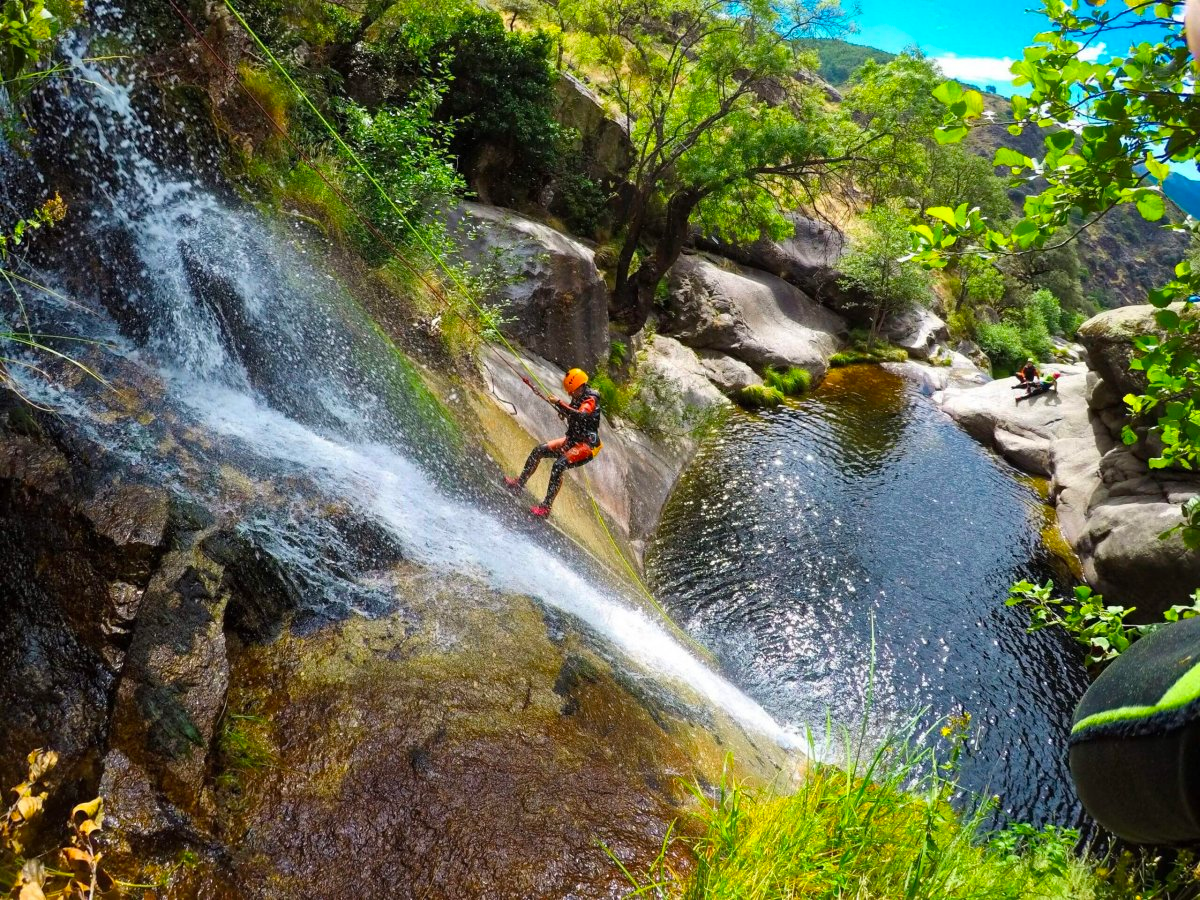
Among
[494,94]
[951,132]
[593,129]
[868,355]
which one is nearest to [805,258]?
[868,355]

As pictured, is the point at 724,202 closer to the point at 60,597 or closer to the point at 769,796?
the point at 769,796

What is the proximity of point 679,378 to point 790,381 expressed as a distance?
232 inches

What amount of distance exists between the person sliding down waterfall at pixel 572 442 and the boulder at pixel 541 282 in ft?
14.5

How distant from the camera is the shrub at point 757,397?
1944 cm

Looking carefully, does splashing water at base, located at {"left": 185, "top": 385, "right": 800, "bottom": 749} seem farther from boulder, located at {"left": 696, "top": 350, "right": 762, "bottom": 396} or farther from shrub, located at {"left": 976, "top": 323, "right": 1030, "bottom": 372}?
shrub, located at {"left": 976, "top": 323, "right": 1030, "bottom": 372}

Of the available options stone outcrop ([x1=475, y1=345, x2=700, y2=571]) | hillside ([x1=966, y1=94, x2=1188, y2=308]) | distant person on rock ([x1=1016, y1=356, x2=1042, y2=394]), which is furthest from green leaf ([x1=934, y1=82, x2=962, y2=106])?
hillside ([x1=966, y1=94, x2=1188, y2=308])

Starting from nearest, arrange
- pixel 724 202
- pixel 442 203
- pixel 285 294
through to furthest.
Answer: pixel 285 294 → pixel 442 203 → pixel 724 202

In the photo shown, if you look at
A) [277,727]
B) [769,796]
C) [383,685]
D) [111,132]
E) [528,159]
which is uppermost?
[528,159]

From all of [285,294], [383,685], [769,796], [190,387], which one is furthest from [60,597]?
[285,294]

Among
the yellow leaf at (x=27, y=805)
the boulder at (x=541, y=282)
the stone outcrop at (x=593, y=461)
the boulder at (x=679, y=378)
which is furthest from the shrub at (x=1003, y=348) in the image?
the yellow leaf at (x=27, y=805)

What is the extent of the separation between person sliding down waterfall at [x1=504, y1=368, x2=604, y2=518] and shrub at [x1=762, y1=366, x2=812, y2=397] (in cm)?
1361

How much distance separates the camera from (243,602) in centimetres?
444

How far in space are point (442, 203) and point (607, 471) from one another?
6.23 m

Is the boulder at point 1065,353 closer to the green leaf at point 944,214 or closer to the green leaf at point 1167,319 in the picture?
the green leaf at point 1167,319
